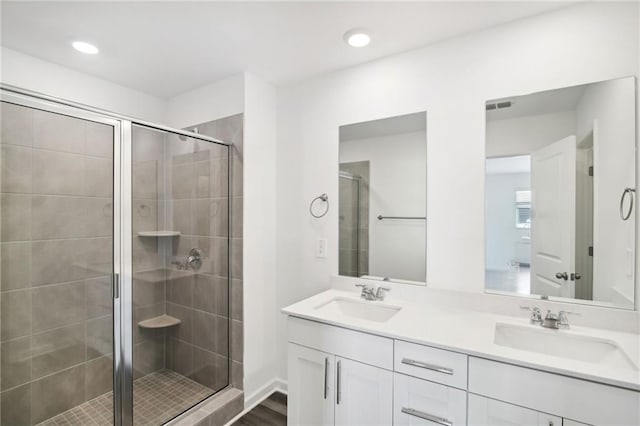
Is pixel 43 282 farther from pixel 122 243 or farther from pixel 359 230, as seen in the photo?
pixel 359 230

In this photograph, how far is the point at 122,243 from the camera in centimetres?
174

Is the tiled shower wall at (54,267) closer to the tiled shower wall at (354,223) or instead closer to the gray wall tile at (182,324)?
the gray wall tile at (182,324)

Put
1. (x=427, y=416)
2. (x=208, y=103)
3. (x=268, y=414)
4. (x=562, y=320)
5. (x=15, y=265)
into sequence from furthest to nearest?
(x=208, y=103)
(x=268, y=414)
(x=15, y=265)
(x=562, y=320)
(x=427, y=416)

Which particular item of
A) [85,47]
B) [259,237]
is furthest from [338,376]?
[85,47]

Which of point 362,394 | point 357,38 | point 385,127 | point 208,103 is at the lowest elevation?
point 362,394

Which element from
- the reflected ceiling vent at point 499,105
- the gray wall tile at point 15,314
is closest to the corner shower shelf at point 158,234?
the gray wall tile at point 15,314

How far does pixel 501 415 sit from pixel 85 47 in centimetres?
296

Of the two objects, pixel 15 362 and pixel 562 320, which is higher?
pixel 562 320

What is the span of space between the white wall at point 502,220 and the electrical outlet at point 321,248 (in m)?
1.06

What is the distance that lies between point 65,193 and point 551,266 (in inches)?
106

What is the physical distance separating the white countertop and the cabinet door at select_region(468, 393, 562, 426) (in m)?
0.17

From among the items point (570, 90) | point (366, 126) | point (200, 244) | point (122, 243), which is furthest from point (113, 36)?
point (570, 90)

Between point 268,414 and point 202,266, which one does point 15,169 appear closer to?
point 202,266

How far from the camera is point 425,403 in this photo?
134 cm
